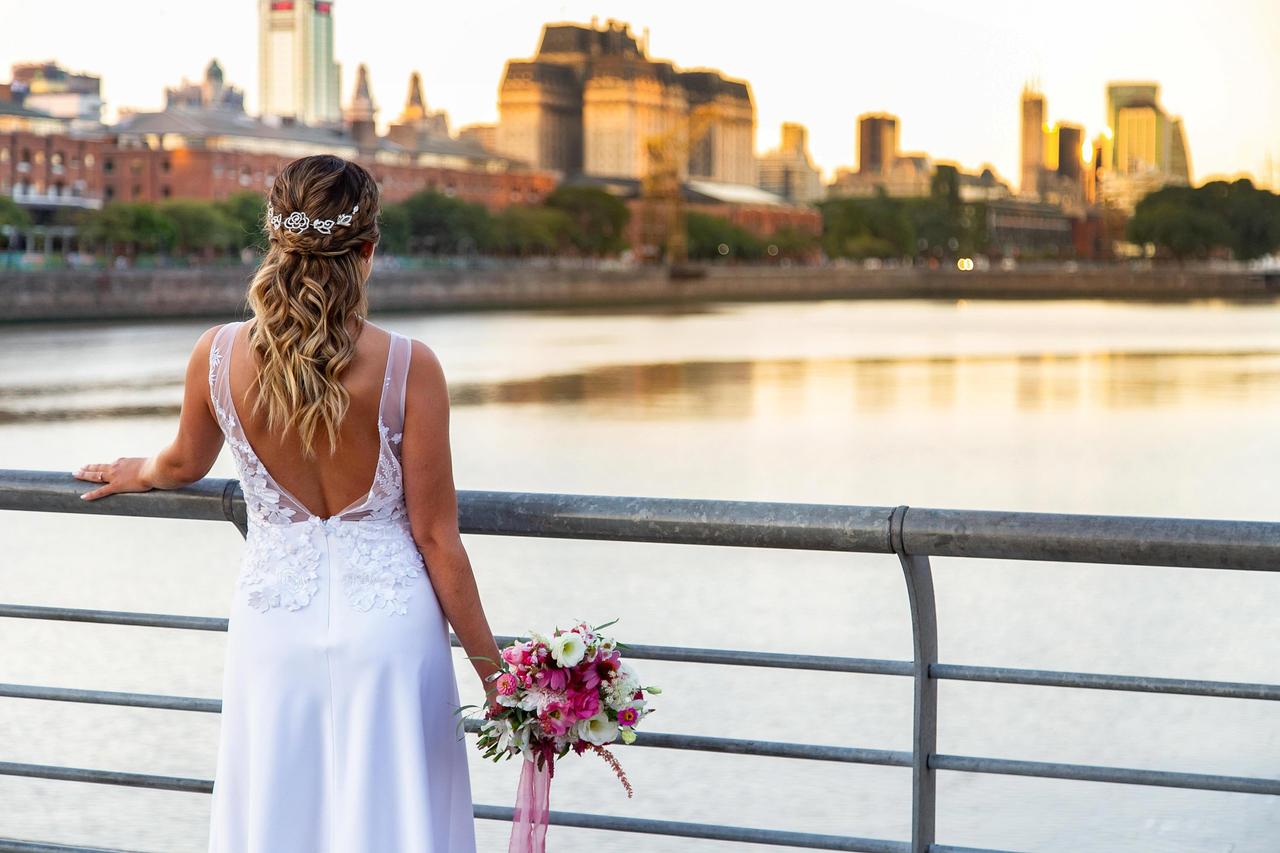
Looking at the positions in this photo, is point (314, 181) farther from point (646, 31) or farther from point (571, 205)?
point (646, 31)

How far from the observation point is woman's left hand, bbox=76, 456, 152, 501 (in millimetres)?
2041

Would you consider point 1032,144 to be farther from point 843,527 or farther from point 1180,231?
point 843,527

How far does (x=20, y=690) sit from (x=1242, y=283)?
315 feet

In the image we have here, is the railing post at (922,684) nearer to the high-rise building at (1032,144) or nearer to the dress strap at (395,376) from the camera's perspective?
the dress strap at (395,376)

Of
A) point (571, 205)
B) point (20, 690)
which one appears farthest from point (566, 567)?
point (571, 205)

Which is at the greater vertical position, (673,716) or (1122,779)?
(1122,779)

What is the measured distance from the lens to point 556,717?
5.82 feet

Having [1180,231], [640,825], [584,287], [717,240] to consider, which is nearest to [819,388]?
[640,825]

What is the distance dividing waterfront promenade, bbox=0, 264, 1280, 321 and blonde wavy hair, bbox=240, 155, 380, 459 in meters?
32.1

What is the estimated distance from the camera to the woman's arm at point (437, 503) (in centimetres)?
182

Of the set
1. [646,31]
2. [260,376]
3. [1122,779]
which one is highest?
[646,31]

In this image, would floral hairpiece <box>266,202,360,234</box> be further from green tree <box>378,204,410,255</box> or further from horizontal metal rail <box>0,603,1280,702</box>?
green tree <box>378,204,410,255</box>

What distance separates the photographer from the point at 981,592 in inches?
452

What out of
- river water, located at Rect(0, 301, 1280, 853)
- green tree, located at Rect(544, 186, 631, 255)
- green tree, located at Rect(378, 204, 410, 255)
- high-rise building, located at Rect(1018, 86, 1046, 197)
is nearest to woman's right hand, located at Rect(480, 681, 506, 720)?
river water, located at Rect(0, 301, 1280, 853)
